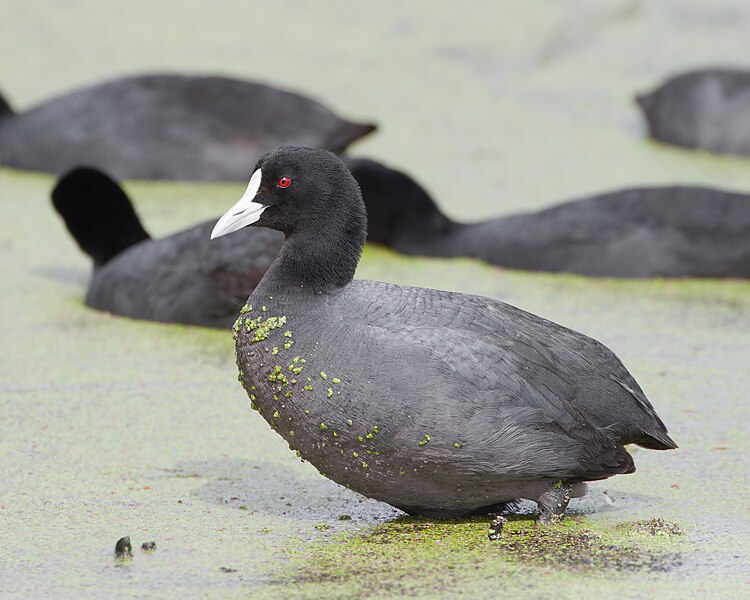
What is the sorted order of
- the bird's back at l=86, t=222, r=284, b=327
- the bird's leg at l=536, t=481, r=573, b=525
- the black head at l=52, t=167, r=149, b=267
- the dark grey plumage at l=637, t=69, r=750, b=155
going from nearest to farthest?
the bird's leg at l=536, t=481, r=573, b=525 < the bird's back at l=86, t=222, r=284, b=327 < the black head at l=52, t=167, r=149, b=267 < the dark grey plumage at l=637, t=69, r=750, b=155

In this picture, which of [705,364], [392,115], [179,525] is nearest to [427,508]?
[179,525]

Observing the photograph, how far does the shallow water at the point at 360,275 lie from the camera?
245 cm

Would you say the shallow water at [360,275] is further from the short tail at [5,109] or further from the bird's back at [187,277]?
the short tail at [5,109]

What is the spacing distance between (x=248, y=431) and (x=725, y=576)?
1.27 metres

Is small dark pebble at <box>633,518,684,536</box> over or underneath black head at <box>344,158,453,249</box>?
underneath

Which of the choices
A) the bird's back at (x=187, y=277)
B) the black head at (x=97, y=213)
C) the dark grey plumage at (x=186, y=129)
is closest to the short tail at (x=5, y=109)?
the dark grey plumage at (x=186, y=129)

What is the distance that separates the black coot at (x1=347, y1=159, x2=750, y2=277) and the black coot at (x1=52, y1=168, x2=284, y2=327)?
1288mm

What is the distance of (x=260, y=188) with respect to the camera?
2.61 meters

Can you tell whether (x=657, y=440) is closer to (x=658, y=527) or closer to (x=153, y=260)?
(x=658, y=527)

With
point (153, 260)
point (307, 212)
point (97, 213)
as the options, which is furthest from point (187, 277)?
point (307, 212)

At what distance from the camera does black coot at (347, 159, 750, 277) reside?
15.8 feet

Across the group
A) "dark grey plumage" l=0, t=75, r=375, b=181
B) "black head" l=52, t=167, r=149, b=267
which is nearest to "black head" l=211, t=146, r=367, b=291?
"black head" l=52, t=167, r=149, b=267

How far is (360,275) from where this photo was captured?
4840 mm

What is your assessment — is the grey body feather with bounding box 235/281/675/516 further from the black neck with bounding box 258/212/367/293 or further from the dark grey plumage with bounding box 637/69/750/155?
the dark grey plumage with bounding box 637/69/750/155
